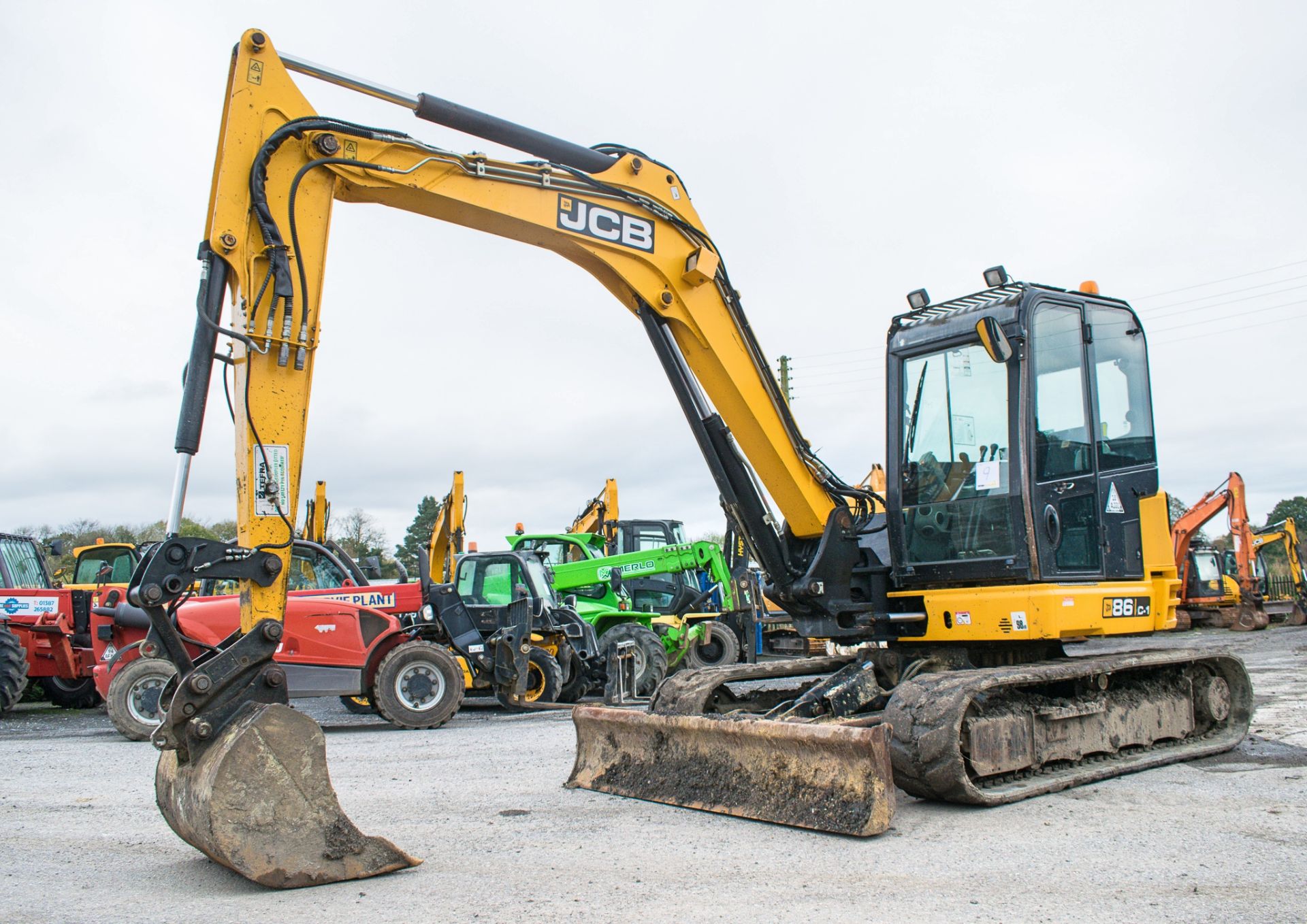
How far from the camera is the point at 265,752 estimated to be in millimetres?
4250

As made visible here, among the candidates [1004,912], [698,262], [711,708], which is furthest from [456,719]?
[1004,912]

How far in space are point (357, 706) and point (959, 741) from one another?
27.2 ft

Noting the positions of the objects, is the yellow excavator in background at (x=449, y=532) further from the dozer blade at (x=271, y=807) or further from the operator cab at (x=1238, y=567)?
the operator cab at (x=1238, y=567)

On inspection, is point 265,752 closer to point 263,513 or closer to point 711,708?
point 263,513

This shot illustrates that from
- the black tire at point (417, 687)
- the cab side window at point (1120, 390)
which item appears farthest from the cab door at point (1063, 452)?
the black tire at point (417, 687)

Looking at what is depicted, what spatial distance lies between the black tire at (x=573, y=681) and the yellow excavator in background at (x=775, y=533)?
566 cm

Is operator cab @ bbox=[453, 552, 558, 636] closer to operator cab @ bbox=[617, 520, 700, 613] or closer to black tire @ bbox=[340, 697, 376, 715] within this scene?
black tire @ bbox=[340, 697, 376, 715]

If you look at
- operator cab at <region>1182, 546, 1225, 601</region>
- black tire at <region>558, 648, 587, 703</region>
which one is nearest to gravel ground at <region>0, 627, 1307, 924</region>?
black tire at <region>558, 648, 587, 703</region>

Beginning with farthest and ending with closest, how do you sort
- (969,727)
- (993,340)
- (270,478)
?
(993,340) < (969,727) < (270,478)

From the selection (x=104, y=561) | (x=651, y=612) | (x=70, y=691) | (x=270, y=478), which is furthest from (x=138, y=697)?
(x=651, y=612)

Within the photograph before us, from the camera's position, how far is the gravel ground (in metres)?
3.97

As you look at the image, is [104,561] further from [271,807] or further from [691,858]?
[691,858]

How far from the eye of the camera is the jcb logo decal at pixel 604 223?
614cm

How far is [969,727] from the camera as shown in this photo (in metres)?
5.61
